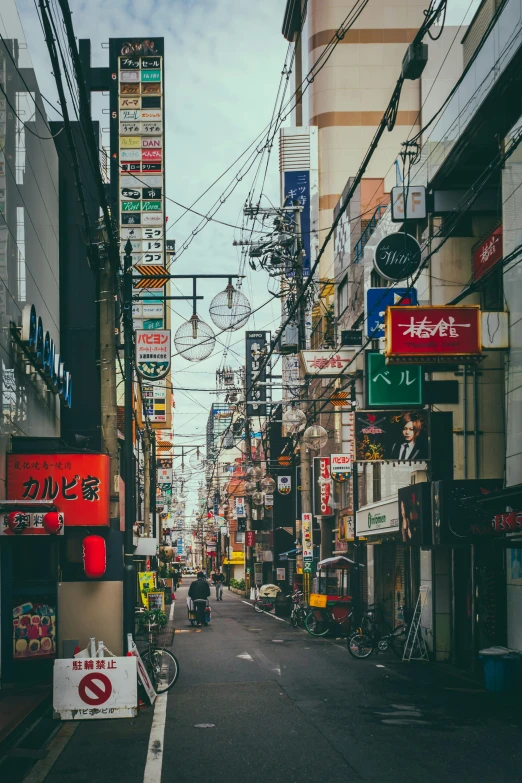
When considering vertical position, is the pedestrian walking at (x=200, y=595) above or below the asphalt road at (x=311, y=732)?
below

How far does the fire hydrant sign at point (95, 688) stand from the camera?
14.4m

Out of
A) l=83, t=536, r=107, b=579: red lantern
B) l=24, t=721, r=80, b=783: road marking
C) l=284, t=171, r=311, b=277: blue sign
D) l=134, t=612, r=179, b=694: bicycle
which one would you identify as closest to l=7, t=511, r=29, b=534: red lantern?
l=83, t=536, r=107, b=579: red lantern

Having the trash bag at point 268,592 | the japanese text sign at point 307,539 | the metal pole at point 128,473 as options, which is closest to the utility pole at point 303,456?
the japanese text sign at point 307,539

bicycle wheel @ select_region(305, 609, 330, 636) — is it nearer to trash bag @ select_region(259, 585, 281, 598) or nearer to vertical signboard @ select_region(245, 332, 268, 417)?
trash bag @ select_region(259, 585, 281, 598)

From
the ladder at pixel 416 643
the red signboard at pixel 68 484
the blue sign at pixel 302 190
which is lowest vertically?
the ladder at pixel 416 643

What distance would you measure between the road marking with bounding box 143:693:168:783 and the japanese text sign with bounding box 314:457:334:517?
88.5 feet

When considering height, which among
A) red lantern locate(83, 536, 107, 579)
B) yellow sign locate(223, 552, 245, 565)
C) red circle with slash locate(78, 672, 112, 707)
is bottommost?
yellow sign locate(223, 552, 245, 565)

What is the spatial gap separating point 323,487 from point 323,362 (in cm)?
1673

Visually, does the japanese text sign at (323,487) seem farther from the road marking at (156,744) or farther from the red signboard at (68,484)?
the road marking at (156,744)

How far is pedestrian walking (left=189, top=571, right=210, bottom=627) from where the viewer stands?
1462 inches

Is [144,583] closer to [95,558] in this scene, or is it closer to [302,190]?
[95,558]

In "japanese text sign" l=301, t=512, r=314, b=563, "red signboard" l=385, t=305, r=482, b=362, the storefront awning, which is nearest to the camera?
"red signboard" l=385, t=305, r=482, b=362

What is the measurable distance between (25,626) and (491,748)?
1061 cm

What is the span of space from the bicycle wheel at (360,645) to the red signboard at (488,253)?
9.79 meters
